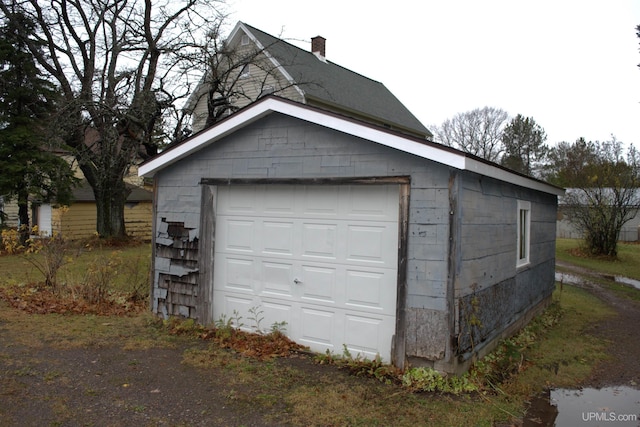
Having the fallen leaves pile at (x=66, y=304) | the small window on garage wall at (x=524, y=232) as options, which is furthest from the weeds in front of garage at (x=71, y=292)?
the small window on garage wall at (x=524, y=232)

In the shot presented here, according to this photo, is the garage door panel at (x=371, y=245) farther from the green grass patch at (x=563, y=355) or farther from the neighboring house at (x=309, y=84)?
the neighboring house at (x=309, y=84)

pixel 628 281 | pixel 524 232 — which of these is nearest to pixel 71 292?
pixel 524 232

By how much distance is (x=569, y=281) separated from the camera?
13.6 m

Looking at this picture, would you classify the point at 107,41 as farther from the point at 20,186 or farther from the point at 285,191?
the point at 285,191

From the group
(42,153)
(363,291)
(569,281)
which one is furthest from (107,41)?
(569,281)

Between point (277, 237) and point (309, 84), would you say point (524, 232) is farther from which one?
point (309, 84)

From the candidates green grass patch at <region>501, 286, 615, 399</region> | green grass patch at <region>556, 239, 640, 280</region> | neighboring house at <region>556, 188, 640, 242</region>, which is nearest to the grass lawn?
green grass patch at <region>501, 286, 615, 399</region>

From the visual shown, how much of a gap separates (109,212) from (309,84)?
32.5 ft

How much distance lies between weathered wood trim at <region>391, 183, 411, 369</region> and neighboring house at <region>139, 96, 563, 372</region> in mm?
13

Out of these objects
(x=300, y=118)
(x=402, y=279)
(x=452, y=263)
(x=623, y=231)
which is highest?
(x=300, y=118)

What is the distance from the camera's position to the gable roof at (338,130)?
514cm

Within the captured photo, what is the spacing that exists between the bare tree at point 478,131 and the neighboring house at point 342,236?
39486 mm

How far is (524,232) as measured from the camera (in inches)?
315

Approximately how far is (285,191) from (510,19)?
24.6ft
